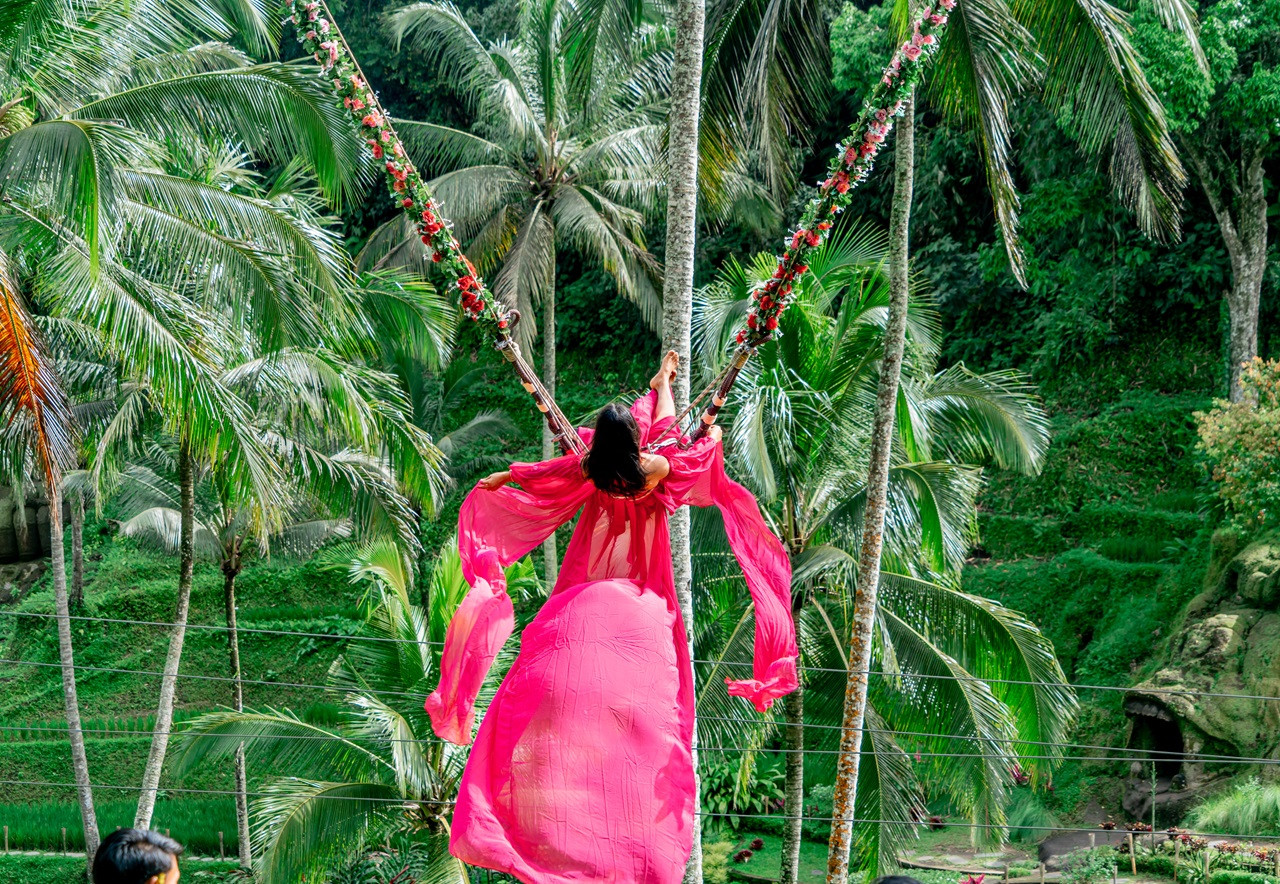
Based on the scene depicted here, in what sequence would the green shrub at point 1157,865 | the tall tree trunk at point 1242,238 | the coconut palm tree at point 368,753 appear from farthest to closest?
1. the tall tree trunk at point 1242,238
2. the green shrub at point 1157,865
3. the coconut palm tree at point 368,753

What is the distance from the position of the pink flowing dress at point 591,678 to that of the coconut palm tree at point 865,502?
4276mm

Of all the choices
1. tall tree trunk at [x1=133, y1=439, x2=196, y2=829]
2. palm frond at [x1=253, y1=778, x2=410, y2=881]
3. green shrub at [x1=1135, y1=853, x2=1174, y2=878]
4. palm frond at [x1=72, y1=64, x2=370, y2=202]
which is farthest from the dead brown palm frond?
green shrub at [x1=1135, y1=853, x2=1174, y2=878]

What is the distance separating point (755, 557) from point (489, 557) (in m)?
1.04

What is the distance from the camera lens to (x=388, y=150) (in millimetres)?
4934

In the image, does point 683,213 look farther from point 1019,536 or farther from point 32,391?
point 1019,536

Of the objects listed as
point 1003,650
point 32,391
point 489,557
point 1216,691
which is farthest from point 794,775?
point 32,391

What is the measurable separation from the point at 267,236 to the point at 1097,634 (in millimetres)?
11984

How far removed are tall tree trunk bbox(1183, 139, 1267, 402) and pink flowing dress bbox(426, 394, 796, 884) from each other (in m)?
14.2

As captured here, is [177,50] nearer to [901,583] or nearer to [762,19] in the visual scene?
[762,19]

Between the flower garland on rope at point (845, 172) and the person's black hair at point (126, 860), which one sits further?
the flower garland on rope at point (845, 172)

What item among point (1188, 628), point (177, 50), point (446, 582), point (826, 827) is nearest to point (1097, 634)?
point (1188, 628)

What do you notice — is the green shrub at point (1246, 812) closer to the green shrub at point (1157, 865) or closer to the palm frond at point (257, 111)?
the green shrub at point (1157, 865)

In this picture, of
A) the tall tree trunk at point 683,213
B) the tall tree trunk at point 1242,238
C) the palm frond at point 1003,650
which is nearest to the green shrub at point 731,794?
the palm frond at point 1003,650

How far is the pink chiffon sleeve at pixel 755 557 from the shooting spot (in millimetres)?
4547
